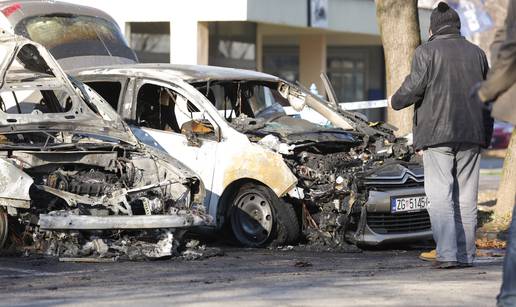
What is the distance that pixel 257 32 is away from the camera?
95.3 feet

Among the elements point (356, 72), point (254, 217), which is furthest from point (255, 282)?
point (356, 72)

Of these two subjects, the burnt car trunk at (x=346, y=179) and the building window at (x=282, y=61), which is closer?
the burnt car trunk at (x=346, y=179)

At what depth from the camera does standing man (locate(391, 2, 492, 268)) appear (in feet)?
30.7

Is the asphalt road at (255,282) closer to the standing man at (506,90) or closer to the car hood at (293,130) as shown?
the standing man at (506,90)

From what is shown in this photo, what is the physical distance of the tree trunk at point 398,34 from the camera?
14688 mm

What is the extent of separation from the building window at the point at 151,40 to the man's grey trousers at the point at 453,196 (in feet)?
54.9

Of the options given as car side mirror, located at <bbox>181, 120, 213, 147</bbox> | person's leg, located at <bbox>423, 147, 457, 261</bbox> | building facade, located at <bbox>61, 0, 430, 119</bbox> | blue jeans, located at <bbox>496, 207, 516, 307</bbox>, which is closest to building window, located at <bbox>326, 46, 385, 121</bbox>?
building facade, located at <bbox>61, 0, 430, 119</bbox>

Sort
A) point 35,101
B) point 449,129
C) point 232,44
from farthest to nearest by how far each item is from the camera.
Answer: point 232,44 → point 35,101 → point 449,129

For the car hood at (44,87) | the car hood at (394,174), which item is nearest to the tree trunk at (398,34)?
the car hood at (394,174)

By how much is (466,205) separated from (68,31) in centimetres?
782

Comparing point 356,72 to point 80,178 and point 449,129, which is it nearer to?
point 80,178

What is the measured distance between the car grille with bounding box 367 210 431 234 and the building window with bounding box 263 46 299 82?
2589 cm

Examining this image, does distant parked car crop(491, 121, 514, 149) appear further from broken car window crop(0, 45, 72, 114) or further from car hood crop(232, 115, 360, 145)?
broken car window crop(0, 45, 72, 114)

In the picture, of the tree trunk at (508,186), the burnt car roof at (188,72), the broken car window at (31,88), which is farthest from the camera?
the tree trunk at (508,186)
